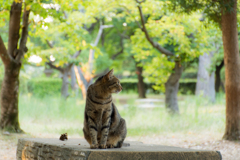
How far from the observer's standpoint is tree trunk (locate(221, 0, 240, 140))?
6.80 meters

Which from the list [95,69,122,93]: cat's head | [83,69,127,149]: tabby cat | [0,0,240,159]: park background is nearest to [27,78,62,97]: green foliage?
[0,0,240,159]: park background

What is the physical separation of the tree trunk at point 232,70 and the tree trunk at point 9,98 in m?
5.62

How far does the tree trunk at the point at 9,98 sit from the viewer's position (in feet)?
24.0

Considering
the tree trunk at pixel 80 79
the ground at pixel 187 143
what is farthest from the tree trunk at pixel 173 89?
the tree trunk at pixel 80 79

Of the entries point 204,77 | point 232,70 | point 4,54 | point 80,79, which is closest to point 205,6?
point 232,70

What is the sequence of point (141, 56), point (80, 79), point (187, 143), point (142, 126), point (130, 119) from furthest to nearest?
point (80, 79) → point (141, 56) → point (130, 119) → point (142, 126) → point (187, 143)

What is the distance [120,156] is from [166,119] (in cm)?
712

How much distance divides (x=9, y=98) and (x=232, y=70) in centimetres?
590

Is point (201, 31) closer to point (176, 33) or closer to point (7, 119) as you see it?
point (176, 33)

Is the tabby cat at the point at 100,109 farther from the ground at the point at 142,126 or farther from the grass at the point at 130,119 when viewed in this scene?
the grass at the point at 130,119

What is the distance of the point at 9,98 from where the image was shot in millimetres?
7328

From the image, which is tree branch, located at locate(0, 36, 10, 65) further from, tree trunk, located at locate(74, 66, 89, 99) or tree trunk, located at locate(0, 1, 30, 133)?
tree trunk, located at locate(74, 66, 89, 99)

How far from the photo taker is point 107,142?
3.66m

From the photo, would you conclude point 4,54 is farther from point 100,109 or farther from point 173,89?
point 173,89
